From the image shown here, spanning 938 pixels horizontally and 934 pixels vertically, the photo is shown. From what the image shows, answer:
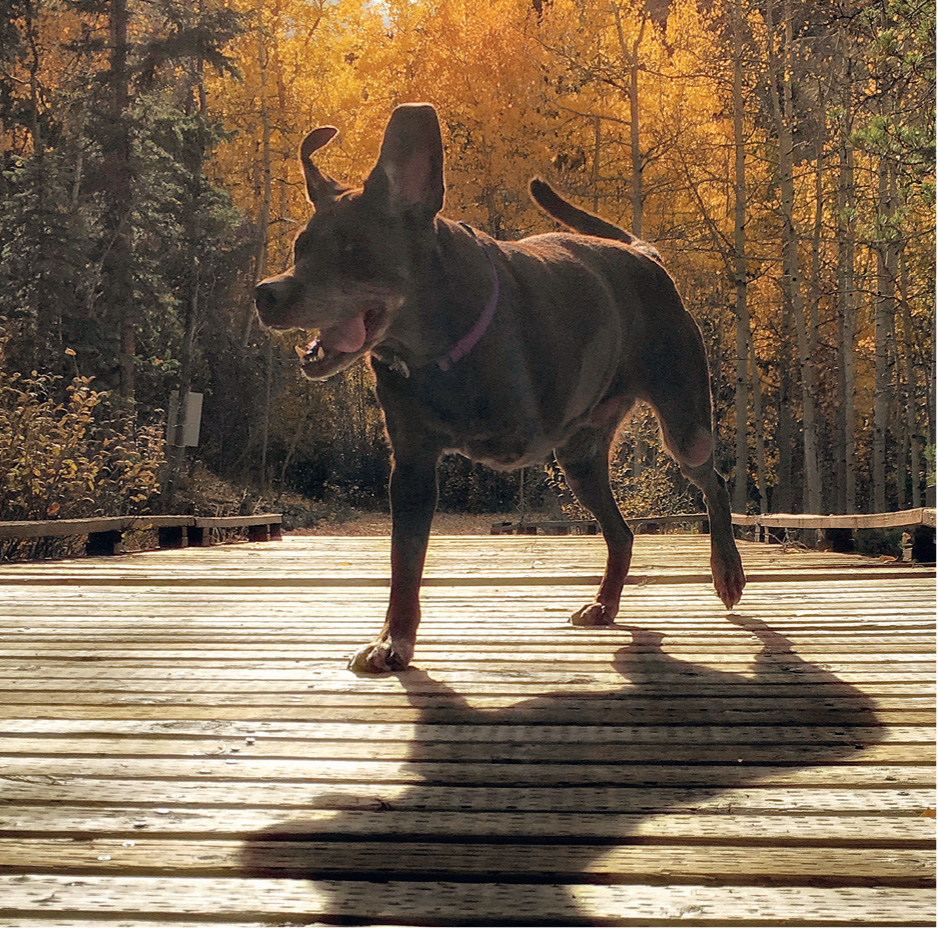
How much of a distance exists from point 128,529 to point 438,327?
4.85m

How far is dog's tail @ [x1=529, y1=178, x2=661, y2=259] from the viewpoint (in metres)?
3.78

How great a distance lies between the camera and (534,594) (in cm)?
427

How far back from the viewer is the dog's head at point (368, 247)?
7.91 ft

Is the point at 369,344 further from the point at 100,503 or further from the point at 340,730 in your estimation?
the point at 100,503

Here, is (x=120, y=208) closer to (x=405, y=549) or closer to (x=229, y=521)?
(x=229, y=521)

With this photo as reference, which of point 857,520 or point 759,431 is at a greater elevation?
point 759,431

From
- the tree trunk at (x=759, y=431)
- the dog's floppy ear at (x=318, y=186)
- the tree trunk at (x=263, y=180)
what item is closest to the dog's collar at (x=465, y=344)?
the dog's floppy ear at (x=318, y=186)

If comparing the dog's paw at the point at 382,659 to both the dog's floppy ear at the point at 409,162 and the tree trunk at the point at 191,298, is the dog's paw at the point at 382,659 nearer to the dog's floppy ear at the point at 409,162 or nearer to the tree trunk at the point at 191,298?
the dog's floppy ear at the point at 409,162

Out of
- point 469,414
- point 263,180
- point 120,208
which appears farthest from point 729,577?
point 263,180

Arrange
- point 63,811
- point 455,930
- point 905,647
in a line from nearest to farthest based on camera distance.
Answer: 1. point 455,930
2. point 63,811
3. point 905,647

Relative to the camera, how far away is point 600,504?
3508 mm

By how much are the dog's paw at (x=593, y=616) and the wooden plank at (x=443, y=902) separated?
2050 millimetres

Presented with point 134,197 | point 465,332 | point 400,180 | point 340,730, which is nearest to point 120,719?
point 340,730

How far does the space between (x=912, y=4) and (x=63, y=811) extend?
23.9 feet
